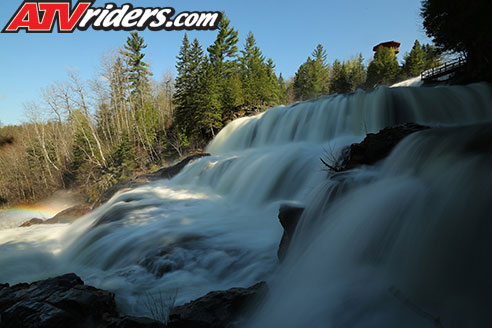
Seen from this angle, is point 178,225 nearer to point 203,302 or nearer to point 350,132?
point 203,302

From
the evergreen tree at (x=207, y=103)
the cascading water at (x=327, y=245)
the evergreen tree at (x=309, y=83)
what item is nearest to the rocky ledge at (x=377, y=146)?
the cascading water at (x=327, y=245)

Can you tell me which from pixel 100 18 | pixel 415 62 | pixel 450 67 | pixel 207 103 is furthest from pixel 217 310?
pixel 415 62

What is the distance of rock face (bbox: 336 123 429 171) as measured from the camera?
14.8 feet

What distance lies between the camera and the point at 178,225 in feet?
20.3

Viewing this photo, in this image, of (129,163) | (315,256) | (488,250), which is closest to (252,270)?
(315,256)

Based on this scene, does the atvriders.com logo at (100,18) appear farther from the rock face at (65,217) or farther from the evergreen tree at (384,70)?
the evergreen tree at (384,70)

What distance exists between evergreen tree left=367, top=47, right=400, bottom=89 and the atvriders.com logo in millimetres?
37347

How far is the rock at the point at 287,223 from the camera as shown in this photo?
3930 mm

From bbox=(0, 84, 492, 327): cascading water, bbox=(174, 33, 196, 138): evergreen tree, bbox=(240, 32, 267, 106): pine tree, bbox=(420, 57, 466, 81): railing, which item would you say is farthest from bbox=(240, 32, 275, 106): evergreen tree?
bbox=(0, 84, 492, 327): cascading water

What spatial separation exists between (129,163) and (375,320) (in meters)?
26.1

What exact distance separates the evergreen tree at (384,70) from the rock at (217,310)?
164 feet

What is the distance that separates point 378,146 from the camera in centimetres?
463

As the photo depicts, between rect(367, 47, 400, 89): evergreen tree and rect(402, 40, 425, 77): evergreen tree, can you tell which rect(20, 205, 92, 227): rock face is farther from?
rect(367, 47, 400, 89): evergreen tree

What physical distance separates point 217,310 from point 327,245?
1592mm
